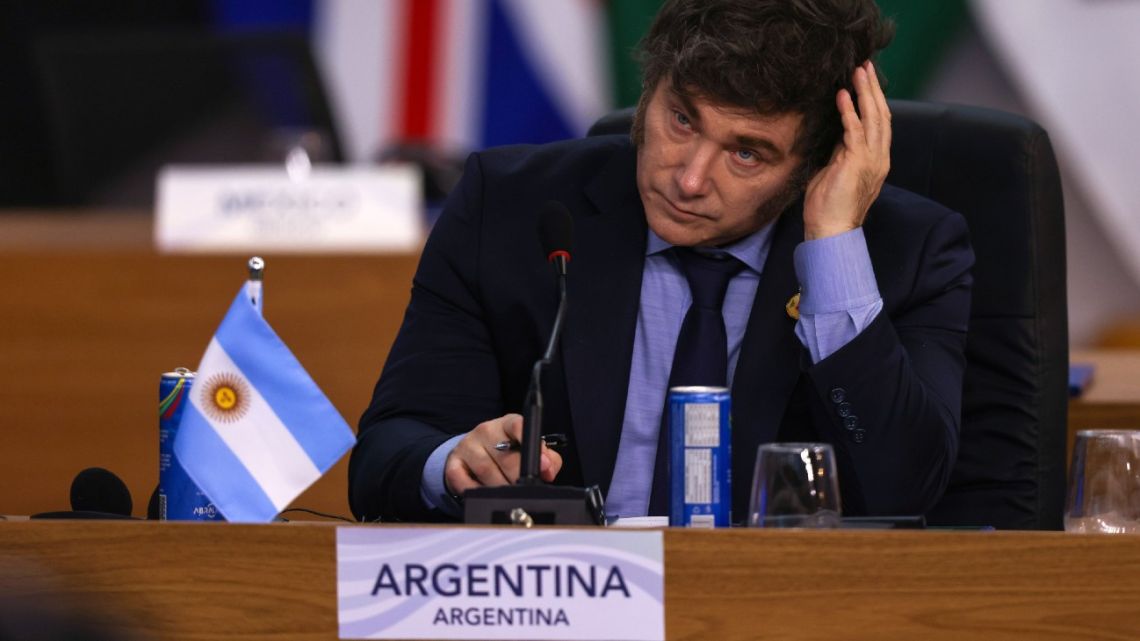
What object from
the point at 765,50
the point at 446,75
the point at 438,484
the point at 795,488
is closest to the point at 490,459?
the point at 438,484

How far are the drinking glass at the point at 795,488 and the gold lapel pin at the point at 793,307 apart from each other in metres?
0.48

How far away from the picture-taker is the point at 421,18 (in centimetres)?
491

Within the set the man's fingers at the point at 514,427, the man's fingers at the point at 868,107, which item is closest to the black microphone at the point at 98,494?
the man's fingers at the point at 514,427

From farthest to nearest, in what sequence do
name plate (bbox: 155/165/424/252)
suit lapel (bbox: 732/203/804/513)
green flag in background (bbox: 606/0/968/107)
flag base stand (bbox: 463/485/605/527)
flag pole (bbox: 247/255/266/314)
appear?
green flag in background (bbox: 606/0/968/107)
name plate (bbox: 155/165/424/252)
suit lapel (bbox: 732/203/804/513)
flag pole (bbox: 247/255/266/314)
flag base stand (bbox: 463/485/605/527)

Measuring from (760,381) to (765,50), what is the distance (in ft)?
1.21

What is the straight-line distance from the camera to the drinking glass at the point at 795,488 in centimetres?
135

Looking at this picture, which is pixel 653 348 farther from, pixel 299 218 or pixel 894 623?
pixel 299 218

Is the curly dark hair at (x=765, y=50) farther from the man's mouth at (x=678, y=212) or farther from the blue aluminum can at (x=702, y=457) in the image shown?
the blue aluminum can at (x=702, y=457)

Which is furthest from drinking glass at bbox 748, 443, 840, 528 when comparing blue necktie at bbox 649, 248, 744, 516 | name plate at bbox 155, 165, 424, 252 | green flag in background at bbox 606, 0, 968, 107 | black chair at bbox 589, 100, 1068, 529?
green flag in background at bbox 606, 0, 968, 107

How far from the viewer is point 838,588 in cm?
127

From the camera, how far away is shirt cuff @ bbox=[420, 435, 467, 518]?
1647 mm

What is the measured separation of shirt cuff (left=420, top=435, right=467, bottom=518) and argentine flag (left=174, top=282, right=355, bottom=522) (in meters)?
0.20

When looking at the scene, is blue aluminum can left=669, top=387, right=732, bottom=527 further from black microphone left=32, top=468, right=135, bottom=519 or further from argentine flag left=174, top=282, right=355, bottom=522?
black microphone left=32, top=468, right=135, bottom=519

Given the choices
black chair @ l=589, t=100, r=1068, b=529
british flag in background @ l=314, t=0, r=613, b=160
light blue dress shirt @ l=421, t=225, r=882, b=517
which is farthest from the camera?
british flag in background @ l=314, t=0, r=613, b=160
